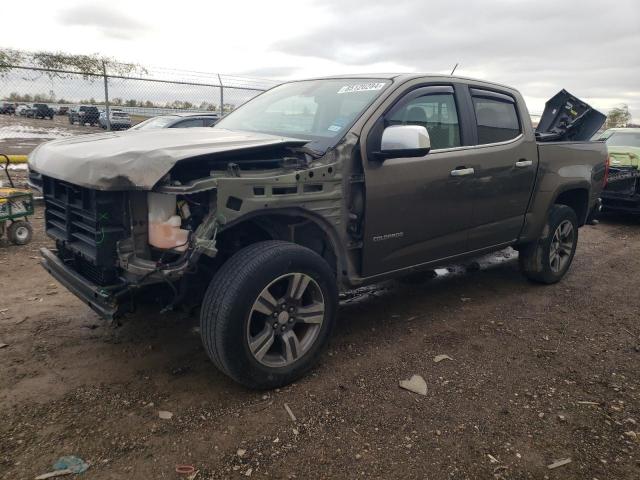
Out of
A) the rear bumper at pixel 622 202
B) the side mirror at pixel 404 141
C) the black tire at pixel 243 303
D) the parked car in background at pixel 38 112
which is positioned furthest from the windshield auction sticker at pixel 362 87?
the parked car in background at pixel 38 112

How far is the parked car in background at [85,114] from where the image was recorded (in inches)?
705

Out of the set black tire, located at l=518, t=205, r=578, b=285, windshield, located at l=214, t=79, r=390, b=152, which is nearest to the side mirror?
windshield, located at l=214, t=79, r=390, b=152

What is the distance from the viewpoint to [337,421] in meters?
2.72

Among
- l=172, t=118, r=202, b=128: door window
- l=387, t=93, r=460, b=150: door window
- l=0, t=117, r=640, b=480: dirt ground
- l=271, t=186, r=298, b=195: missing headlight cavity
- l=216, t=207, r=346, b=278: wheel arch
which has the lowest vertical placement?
l=0, t=117, r=640, b=480: dirt ground

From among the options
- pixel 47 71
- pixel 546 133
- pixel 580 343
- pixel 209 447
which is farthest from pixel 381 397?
pixel 47 71

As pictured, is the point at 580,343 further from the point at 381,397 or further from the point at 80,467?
the point at 80,467

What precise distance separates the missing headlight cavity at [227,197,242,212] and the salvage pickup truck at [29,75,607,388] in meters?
0.01

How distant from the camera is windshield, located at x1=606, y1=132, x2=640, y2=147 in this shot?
984 centimetres

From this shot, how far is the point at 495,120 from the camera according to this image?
14.1 feet

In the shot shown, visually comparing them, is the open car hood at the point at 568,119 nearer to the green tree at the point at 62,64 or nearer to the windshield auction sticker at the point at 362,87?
the windshield auction sticker at the point at 362,87

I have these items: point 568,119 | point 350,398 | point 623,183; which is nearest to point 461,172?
point 350,398

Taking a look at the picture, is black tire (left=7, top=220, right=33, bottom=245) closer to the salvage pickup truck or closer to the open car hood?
the salvage pickup truck

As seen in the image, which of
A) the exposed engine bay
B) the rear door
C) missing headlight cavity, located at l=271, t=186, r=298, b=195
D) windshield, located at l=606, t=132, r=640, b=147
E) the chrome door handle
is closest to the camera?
the exposed engine bay

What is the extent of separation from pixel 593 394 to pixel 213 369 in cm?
239
